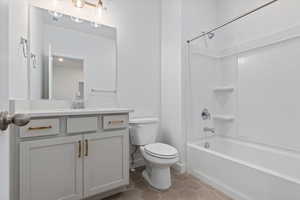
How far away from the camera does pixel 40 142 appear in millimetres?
1227

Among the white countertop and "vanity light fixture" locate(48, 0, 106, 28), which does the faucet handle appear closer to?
the white countertop

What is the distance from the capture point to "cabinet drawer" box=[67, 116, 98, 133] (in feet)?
4.45

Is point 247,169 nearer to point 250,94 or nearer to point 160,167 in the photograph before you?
point 160,167

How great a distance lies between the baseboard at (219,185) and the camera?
1.55 m

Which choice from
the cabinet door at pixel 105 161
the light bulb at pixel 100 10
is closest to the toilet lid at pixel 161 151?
the cabinet door at pixel 105 161

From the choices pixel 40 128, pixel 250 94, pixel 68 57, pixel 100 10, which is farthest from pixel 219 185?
pixel 100 10

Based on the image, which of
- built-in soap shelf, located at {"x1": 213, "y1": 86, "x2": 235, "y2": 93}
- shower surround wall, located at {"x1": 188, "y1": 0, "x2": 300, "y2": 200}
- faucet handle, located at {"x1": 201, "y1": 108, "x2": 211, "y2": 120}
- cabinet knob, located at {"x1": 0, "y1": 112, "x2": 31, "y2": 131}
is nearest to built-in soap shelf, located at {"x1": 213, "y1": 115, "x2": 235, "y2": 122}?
shower surround wall, located at {"x1": 188, "y1": 0, "x2": 300, "y2": 200}

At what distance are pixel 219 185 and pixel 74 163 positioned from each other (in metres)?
1.54

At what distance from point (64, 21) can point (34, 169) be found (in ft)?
5.19

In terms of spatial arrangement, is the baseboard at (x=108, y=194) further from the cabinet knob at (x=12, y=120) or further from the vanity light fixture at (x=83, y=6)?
the vanity light fixture at (x=83, y=6)

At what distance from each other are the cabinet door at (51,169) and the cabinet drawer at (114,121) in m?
0.26

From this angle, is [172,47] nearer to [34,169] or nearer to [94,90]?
[94,90]

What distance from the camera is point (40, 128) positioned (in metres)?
1.22

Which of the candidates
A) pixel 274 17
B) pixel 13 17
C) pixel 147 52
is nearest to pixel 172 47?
pixel 147 52
